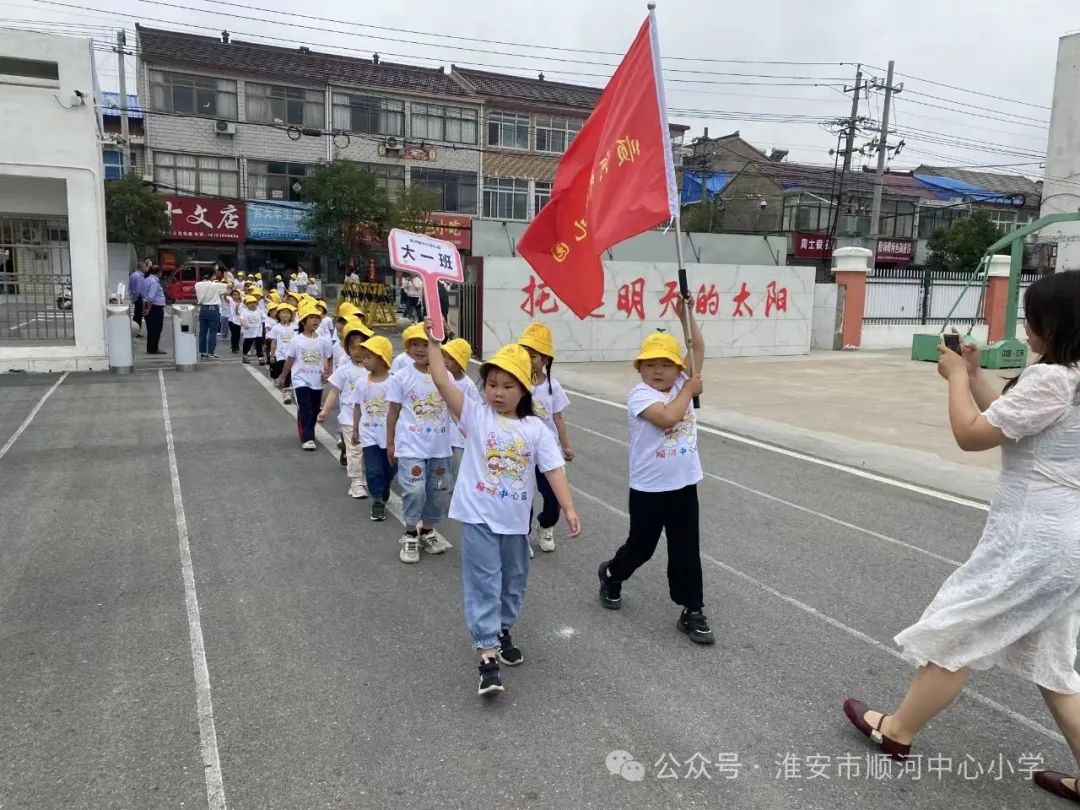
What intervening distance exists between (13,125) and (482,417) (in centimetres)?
→ 1310

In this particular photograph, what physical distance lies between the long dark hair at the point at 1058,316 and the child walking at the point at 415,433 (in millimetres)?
3368

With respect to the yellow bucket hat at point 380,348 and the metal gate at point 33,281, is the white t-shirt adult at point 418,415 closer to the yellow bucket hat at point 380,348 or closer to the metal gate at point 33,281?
the yellow bucket hat at point 380,348

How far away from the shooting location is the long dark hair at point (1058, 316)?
2.56 meters

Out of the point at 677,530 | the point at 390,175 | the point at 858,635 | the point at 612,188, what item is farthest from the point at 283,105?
the point at 858,635

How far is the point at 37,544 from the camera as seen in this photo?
17.8ft

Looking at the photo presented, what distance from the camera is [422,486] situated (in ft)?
17.1

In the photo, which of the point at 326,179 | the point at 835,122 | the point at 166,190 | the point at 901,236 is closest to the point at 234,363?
the point at 326,179

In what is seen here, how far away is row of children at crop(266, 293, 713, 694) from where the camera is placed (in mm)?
3523

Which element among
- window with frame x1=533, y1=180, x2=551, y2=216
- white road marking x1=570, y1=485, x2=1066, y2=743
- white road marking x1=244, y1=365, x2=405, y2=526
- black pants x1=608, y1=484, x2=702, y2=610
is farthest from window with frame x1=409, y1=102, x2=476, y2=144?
black pants x1=608, y1=484, x2=702, y2=610

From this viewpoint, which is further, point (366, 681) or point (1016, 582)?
point (366, 681)

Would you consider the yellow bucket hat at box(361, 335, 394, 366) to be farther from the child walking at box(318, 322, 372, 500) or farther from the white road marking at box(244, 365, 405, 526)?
the white road marking at box(244, 365, 405, 526)

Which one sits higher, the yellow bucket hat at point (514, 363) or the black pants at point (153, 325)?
the yellow bucket hat at point (514, 363)

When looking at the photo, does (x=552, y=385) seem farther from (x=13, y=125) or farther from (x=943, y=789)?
(x=13, y=125)

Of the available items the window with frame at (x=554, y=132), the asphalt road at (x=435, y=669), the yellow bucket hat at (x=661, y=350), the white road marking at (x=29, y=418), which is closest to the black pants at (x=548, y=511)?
the asphalt road at (x=435, y=669)
